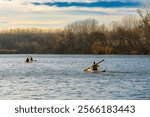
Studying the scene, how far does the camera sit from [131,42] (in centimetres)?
12738

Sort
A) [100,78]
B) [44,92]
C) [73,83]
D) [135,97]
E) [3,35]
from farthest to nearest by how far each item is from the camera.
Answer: [3,35] < [100,78] < [73,83] < [44,92] < [135,97]

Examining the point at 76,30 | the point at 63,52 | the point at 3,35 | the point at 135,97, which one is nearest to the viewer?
the point at 135,97

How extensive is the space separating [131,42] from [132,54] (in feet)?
18.3

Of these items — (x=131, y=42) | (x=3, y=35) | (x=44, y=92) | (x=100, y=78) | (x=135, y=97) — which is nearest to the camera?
(x=135, y=97)

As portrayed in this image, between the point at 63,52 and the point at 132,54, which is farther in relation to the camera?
the point at 63,52

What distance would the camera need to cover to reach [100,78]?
4475cm

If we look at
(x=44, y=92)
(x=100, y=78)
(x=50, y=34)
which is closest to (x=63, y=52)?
(x=50, y=34)

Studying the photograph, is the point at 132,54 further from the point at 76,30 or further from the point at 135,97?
the point at 135,97

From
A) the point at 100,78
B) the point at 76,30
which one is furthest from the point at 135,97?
the point at 76,30

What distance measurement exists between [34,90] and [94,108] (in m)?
14.6

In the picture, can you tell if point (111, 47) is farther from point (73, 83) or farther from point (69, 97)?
point (69, 97)

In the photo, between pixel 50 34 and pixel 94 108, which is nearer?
pixel 94 108

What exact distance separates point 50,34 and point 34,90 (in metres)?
121

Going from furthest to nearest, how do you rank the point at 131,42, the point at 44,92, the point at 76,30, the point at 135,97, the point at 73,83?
the point at 76,30, the point at 131,42, the point at 73,83, the point at 44,92, the point at 135,97
